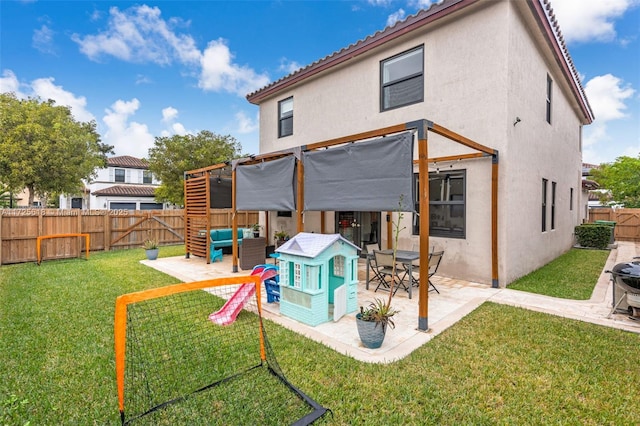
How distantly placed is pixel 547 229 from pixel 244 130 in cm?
1967

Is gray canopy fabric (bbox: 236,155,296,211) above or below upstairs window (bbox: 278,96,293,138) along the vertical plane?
below

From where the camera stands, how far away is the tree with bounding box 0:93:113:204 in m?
15.0

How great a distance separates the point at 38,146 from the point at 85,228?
7680 millimetres

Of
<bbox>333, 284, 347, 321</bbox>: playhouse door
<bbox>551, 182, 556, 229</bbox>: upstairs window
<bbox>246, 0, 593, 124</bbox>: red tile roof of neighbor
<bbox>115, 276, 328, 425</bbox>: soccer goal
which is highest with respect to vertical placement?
<bbox>246, 0, 593, 124</bbox>: red tile roof of neighbor

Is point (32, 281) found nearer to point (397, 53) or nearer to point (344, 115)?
point (344, 115)

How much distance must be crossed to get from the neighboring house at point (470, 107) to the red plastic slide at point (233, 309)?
4521 millimetres

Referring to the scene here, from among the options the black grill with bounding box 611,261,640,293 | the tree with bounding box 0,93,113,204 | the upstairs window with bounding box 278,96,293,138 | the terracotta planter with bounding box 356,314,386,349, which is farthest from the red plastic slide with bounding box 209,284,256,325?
the tree with bounding box 0,93,113,204

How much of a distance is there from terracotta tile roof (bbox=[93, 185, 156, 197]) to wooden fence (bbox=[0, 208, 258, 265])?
17.8 m

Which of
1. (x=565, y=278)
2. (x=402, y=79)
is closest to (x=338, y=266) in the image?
(x=402, y=79)

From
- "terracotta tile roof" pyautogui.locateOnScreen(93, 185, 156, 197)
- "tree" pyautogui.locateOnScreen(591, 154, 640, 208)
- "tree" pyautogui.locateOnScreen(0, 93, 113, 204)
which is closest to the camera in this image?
"tree" pyautogui.locateOnScreen(0, 93, 113, 204)

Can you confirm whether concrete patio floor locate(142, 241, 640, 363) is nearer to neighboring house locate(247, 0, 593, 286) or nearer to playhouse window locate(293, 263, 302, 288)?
playhouse window locate(293, 263, 302, 288)

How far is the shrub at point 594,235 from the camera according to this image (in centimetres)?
1220

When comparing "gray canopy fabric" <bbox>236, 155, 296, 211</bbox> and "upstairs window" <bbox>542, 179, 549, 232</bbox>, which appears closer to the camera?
"gray canopy fabric" <bbox>236, 155, 296, 211</bbox>

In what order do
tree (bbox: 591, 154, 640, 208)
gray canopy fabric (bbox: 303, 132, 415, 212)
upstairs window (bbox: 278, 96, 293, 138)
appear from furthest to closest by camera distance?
tree (bbox: 591, 154, 640, 208) < upstairs window (bbox: 278, 96, 293, 138) < gray canopy fabric (bbox: 303, 132, 415, 212)
